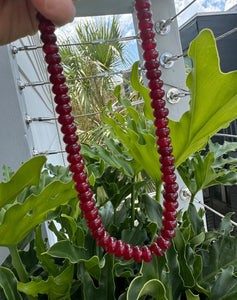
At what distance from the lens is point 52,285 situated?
0.34 meters

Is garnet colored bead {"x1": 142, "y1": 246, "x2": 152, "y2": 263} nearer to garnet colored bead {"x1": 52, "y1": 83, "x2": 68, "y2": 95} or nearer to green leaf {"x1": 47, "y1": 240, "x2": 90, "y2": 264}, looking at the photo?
green leaf {"x1": 47, "y1": 240, "x2": 90, "y2": 264}

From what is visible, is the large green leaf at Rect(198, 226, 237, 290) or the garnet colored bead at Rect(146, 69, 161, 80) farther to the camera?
the large green leaf at Rect(198, 226, 237, 290)

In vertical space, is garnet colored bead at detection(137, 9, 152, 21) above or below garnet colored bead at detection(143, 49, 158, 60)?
above

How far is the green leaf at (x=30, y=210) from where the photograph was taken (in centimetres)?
29

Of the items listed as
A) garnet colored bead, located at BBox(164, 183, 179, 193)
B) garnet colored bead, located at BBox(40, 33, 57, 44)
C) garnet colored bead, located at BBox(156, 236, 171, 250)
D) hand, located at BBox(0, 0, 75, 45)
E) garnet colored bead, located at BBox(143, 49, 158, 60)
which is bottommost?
garnet colored bead, located at BBox(156, 236, 171, 250)

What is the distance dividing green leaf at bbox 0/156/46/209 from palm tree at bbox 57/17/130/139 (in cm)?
399

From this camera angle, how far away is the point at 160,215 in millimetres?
422

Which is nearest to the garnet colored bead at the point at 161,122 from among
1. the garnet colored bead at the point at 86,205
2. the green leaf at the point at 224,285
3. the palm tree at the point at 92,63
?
the garnet colored bead at the point at 86,205

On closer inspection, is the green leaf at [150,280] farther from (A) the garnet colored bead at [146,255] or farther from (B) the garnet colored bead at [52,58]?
(B) the garnet colored bead at [52,58]

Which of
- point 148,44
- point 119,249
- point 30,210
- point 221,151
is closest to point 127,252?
point 119,249

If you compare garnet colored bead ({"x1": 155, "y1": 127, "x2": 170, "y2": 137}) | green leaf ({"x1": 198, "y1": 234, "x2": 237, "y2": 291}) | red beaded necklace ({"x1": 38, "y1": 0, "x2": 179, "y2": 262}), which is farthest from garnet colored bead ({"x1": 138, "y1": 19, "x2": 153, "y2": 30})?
green leaf ({"x1": 198, "y1": 234, "x2": 237, "y2": 291})

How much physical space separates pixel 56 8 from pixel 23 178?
0.15m

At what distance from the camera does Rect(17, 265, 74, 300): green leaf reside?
320mm

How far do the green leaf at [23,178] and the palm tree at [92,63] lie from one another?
399 centimetres
